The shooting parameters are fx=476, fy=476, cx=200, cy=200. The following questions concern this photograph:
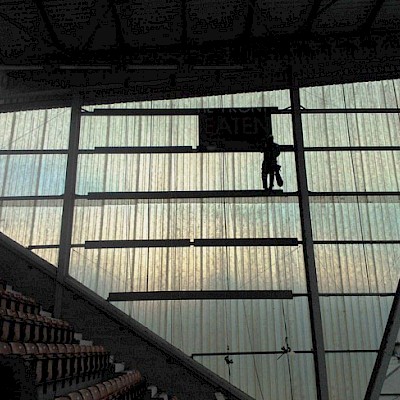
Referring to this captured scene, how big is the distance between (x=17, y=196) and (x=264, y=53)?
643 centimetres

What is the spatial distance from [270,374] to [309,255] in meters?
2.51

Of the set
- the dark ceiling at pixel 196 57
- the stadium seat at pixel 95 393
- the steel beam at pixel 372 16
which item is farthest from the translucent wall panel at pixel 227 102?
the stadium seat at pixel 95 393

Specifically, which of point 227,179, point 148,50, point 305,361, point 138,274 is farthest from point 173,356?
point 148,50

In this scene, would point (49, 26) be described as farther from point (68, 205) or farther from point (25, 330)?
point (25, 330)

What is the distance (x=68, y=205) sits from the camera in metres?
10.3

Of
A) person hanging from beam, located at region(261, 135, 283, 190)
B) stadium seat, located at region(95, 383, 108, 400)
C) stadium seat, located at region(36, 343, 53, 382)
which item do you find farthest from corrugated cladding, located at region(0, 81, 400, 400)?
stadium seat, located at region(36, 343, 53, 382)

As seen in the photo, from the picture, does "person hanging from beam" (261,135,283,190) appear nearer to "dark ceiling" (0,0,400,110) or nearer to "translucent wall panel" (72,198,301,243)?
"translucent wall panel" (72,198,301,243)

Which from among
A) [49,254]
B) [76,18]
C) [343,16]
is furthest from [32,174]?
[343,16]

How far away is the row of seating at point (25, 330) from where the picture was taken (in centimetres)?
552

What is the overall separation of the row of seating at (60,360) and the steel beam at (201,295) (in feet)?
5.89

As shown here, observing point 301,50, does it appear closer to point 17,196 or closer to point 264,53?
point 264,53

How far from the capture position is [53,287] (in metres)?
9.73

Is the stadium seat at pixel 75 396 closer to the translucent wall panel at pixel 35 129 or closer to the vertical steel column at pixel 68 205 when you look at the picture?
the vertical steel column at pixel 68 205

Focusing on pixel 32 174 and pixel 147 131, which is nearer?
pixel 32 174
